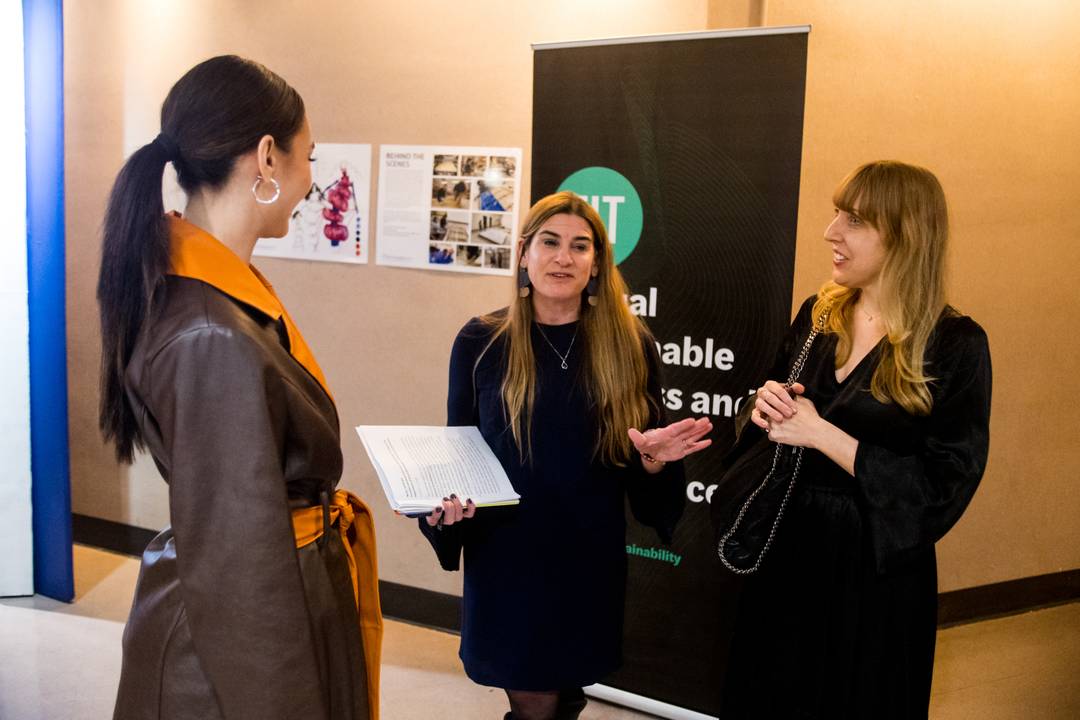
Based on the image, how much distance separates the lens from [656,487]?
7.54ft

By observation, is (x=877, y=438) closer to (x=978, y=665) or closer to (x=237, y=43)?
(x=978, y=665)

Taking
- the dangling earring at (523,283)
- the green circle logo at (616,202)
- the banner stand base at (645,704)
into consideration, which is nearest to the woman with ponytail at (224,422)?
the dangling earring at (523,283)

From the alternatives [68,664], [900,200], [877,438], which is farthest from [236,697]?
[68,664]

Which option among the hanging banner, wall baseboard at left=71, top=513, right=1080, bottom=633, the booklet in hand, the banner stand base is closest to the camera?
the booklet in hand

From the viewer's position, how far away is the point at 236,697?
1.33 meters

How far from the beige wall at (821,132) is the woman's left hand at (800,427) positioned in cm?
173

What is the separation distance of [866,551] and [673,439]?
1.63 ft

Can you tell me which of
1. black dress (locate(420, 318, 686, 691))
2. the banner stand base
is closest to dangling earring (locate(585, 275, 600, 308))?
A: black dress (locate(420, 318, 686, 691))

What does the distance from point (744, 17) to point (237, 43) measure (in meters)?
2.31

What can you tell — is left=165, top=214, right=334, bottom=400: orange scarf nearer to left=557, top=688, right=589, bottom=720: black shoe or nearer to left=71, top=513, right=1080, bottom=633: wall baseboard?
left=557, top=688, right=589, bottom=720: black shoe

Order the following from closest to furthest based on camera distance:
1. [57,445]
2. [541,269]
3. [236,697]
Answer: [236,697]
[541,269]
[57,445]

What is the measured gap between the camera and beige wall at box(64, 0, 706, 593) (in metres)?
3.80

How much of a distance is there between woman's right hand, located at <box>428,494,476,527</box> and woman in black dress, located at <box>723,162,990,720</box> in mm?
707

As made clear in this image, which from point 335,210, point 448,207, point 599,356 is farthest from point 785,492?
point 335,210
